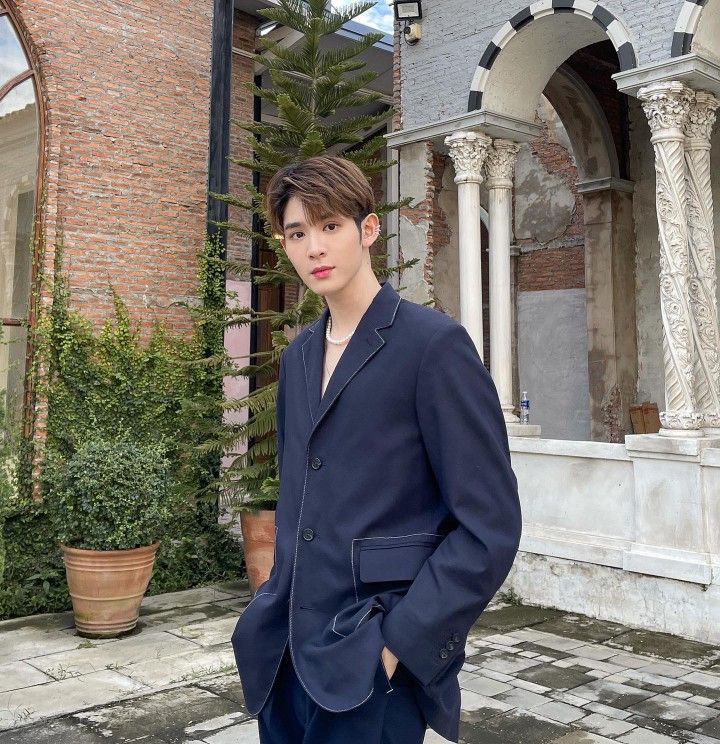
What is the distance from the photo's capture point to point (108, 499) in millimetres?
5961

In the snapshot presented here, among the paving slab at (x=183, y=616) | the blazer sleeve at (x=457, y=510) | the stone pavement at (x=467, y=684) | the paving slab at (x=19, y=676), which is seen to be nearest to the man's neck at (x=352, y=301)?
the blazer sleeve at (x=457, y=510)

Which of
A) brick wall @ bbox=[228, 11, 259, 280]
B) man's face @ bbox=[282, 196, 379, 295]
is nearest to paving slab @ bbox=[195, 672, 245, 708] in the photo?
man's face @ bbox=[282, 196, 379, 295]

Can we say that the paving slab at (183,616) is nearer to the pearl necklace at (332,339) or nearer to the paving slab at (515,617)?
the paving slab at (515,617)

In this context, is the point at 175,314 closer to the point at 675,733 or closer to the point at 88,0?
the point at 88,0

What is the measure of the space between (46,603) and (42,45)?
469 centimetres

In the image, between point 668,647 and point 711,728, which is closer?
point 711,728

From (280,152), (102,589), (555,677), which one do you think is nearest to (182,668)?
(102,589)

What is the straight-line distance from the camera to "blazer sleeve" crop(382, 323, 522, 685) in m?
1.48

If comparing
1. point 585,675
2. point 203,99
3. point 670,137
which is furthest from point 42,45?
point 585,675

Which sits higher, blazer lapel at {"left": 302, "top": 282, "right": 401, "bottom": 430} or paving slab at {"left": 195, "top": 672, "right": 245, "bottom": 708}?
blazer lapel at {"left": 302, "top": 282, "right": 401, "bottom": 430}

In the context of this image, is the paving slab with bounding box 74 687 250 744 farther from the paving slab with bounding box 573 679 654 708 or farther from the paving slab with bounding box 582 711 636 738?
the paving slab with bounding box 573 679 654 708

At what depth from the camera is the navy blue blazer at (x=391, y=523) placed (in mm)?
1496

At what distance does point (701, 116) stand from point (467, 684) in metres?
4.83

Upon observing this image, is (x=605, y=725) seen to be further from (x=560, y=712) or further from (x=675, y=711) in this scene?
(x=675, y=711)
